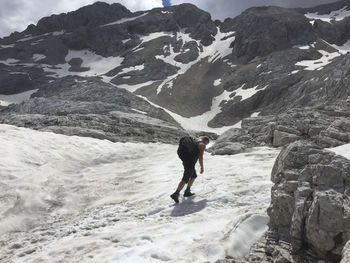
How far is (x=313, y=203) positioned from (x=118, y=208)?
6.56m

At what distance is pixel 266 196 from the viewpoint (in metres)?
10.3

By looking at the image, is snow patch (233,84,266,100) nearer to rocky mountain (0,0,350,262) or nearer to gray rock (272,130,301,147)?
rocky mountain (0,0,350,262)

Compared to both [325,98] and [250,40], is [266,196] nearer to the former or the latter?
[325,98]

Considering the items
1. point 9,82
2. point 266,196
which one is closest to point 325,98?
point 266,196

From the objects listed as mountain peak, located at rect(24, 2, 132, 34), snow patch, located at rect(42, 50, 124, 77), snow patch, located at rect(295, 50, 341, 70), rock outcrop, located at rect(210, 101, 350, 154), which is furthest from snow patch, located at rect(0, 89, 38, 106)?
rock outcrop, located at rect(210, 101, 350, 154)

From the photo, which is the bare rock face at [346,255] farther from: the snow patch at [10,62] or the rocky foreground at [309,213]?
the snow patch at [10,62]

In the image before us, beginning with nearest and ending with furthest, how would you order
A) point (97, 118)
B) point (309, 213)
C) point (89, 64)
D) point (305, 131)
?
point (309, 213) < point (305, 131) < point (97, 118) < point (89, 64)

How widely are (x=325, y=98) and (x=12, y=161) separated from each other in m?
51.8

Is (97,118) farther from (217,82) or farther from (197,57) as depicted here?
(197,57)

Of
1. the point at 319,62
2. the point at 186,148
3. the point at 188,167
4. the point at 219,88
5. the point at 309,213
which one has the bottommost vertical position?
the point at 309,213

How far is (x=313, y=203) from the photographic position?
6430mm

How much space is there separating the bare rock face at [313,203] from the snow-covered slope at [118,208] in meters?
0.88

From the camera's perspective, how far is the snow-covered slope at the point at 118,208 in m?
7.78

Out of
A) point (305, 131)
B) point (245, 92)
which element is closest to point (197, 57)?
point (245, 92)
